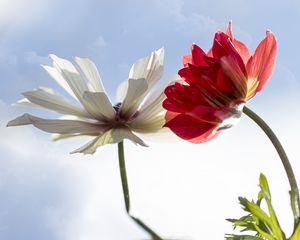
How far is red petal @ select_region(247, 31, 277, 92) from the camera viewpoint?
2.00ft

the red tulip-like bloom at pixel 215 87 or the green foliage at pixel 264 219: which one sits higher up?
the red tulip-like bloom at pixel 215 87

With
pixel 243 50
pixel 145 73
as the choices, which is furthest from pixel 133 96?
pixel 243 50

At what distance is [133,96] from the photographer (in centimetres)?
60

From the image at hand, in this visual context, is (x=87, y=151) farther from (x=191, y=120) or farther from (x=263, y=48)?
(x=263, y=48)

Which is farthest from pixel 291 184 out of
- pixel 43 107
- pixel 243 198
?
pixel 43 107

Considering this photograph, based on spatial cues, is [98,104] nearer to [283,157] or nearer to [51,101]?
[51,101]

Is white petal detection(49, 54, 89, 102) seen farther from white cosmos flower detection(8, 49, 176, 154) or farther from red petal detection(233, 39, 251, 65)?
red petal detection(233, 39, 251, 65)

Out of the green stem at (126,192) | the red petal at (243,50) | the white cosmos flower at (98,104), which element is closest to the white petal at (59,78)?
the white cosmos flower at (98,104)

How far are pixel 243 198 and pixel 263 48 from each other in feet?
0.61

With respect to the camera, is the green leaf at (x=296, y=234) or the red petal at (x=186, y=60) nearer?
the green leaf at (x=296, y=234)

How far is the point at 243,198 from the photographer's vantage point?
1.98 feet

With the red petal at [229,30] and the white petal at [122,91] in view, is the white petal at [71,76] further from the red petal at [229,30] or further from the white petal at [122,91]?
the red petal at [229,30]

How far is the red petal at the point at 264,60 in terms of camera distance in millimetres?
610

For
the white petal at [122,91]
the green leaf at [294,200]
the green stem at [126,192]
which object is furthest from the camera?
the white petal at [122,91]
